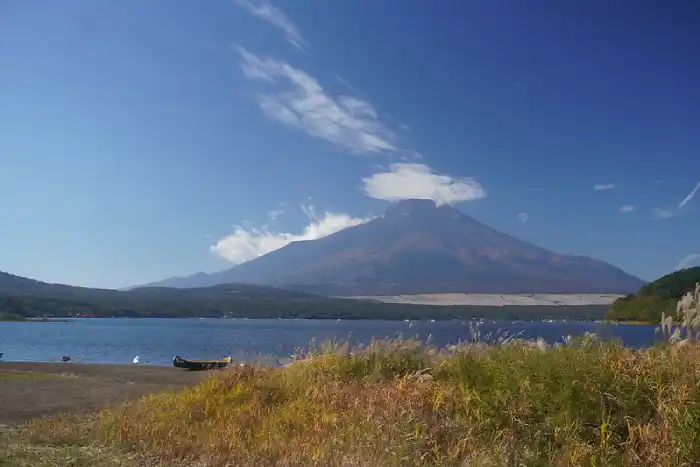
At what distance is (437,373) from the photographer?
8984mm

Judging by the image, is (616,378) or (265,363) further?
(265,363)

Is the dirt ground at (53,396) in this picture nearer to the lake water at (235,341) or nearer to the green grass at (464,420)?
the lake water at (235,341)

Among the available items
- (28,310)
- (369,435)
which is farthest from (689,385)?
(28,310)

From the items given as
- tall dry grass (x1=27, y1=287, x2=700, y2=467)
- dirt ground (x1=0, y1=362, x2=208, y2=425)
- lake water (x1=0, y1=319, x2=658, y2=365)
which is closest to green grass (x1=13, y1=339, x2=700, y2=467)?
tall dry grass (x1=27, y1=287, x2=700, y2=467)

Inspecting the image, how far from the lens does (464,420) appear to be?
7148 millimetres

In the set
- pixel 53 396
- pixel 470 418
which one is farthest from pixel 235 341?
pixel 470 418

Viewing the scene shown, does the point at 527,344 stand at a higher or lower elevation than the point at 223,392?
higher

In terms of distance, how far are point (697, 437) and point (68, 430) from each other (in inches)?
286

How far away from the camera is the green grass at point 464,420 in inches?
250

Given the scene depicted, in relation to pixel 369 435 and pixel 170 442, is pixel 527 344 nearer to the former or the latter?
pixel 369 435

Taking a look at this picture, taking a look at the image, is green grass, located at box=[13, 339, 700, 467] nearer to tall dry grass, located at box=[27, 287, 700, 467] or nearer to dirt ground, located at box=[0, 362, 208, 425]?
tall dry grass, located at box=[27, 287, 700, 467]

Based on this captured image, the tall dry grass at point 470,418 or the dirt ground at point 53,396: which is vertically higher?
the tall dry grass at point 470,418

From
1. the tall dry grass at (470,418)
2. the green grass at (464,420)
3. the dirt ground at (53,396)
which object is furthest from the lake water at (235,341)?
the dirt ground at (53,396)

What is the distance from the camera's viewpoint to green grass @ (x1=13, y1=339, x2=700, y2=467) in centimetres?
634
